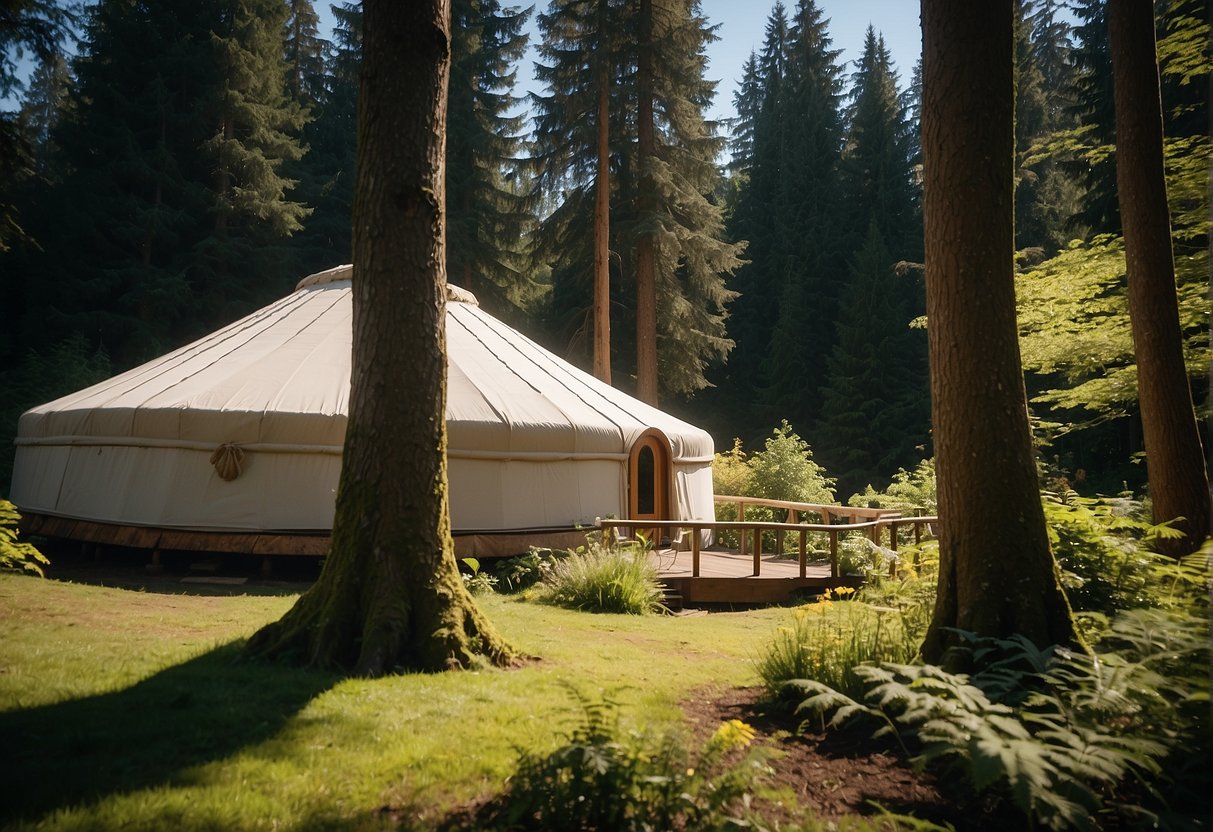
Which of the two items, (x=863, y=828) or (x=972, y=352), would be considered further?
(x=972, y=352)

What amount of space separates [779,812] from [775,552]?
29.0ft

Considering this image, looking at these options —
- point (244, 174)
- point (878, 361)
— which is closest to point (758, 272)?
point (878, 361)

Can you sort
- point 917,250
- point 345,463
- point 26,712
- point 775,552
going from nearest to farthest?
1. point 26,712
2. point 345,463
3. point 775,552
4. point 917,250

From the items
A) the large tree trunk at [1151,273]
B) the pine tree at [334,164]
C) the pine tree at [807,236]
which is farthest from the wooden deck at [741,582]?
the pine tree at [807,236]

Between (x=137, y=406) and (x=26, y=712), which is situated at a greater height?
(x=137, y=406)

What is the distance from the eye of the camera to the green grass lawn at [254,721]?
2.28 m

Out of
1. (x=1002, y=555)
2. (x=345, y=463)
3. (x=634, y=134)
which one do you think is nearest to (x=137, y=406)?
(x=345, y=463)

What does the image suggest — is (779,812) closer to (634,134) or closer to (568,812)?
(568,812)

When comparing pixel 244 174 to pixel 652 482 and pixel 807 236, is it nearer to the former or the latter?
pixel 652 482

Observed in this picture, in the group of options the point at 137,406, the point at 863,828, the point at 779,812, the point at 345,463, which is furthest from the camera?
the point at 137,406

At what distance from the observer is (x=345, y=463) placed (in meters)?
4.14

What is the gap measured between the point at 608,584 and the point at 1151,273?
16.7 ft

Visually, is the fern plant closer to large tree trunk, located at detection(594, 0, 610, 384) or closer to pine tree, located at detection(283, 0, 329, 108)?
large tree trunk, located at detection(594, 0, 610, 384)

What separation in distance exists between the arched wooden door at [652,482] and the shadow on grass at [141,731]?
5.96 meters
